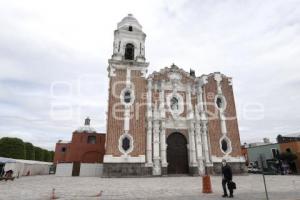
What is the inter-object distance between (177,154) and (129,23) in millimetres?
18737

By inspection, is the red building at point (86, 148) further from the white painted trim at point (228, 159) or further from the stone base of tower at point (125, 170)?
the white painted trim at point (228, 159)

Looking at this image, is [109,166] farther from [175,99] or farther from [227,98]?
[227,98]

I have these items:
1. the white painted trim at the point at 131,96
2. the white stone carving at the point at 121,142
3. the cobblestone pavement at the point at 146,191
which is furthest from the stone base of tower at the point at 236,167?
the white painted trim at the point at 131,96

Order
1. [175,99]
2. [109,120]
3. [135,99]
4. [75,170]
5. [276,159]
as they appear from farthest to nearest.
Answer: [276,159] → [75,170] → [175,99] → [135,99] → [109,120]

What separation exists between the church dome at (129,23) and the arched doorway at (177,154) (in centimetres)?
1598

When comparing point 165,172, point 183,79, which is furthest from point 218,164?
point 183,79

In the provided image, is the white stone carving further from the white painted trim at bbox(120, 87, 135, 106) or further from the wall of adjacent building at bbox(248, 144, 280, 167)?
the wall of adjacent building at bbox(248, 144, 280, 167)

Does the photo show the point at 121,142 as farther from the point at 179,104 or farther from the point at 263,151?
the point at 263,151

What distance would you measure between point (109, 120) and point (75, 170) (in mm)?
10625

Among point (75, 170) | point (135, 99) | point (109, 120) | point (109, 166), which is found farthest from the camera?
point (75, 170)

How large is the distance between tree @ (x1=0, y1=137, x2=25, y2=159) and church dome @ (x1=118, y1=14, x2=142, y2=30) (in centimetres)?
2972

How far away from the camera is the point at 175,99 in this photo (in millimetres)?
26062

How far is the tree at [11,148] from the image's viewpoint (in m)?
37.3

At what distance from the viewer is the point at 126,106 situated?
23.7 metres
